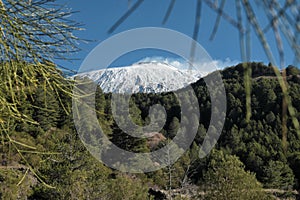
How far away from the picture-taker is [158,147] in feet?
92.0

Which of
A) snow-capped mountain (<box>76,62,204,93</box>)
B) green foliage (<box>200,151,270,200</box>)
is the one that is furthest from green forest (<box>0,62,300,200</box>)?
snow-capped mountain (<box>76,62,204,93</box>)

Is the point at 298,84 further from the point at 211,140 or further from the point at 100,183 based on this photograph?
the point at 100,183

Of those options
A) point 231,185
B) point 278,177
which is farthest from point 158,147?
point 231,185

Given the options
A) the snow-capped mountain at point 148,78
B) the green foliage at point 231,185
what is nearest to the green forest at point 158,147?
the green foliage at point 231,185

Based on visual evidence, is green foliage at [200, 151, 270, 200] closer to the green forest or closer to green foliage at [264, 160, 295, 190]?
the green forest

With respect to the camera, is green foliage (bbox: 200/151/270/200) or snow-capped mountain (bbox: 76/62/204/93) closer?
snow-capped mountain (bbox: 76/62/204/93)

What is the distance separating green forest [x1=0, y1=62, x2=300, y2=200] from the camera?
252 inches

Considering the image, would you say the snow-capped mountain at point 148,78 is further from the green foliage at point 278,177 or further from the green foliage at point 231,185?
the green foliage at point 278,177

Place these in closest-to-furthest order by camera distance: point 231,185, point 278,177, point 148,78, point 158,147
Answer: point 231,185
point 148,78
point 278,177
point 158,147

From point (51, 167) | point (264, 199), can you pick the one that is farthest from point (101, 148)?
point (264, 199)

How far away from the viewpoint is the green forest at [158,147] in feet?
21.0

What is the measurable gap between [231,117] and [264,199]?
29975mm

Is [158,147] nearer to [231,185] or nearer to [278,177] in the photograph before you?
[278,177]

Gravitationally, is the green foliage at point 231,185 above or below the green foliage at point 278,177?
below
